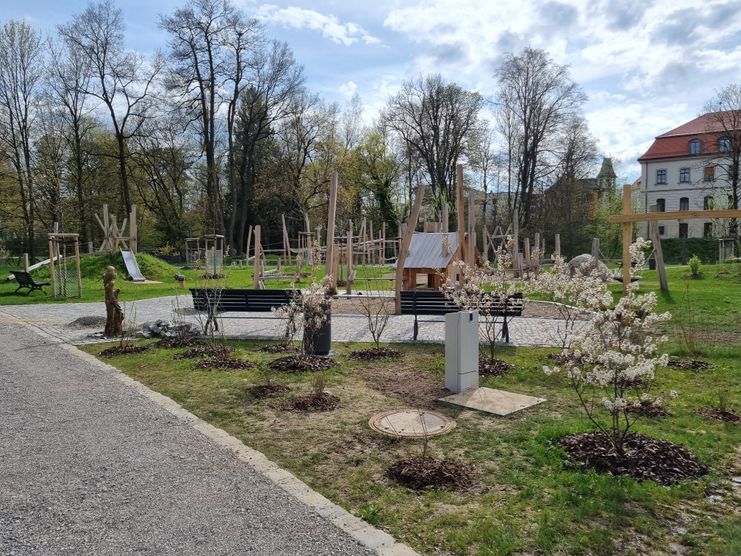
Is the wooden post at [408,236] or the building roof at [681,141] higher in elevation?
the building roof at [681,141]

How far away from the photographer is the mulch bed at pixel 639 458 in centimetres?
382

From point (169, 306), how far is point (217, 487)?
12635 mm

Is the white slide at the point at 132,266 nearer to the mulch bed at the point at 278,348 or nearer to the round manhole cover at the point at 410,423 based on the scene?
the mulch bed at the point at 278,348

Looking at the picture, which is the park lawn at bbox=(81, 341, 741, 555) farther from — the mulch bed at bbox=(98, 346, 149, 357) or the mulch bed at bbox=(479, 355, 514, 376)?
the mulch bed at bbox=(98, 346, 149, 357)

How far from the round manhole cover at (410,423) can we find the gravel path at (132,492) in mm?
1368

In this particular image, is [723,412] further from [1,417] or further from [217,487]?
[1,417]

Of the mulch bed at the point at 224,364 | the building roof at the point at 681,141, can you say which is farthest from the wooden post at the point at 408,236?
the building roof at the point at 681,141

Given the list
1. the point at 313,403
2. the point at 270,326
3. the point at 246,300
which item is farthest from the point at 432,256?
the point at 313,403

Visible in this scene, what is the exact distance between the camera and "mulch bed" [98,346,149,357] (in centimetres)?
851

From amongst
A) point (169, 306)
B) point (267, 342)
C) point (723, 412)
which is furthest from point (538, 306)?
point (169, 306)

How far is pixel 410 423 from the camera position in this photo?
504cm

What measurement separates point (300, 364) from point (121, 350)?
10.8 feet

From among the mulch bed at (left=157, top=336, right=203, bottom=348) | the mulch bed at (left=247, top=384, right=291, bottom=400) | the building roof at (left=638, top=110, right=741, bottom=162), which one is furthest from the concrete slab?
the building roof at (left=638, top=110, right=741, bottom=162)

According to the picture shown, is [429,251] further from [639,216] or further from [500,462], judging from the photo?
[500,462]
